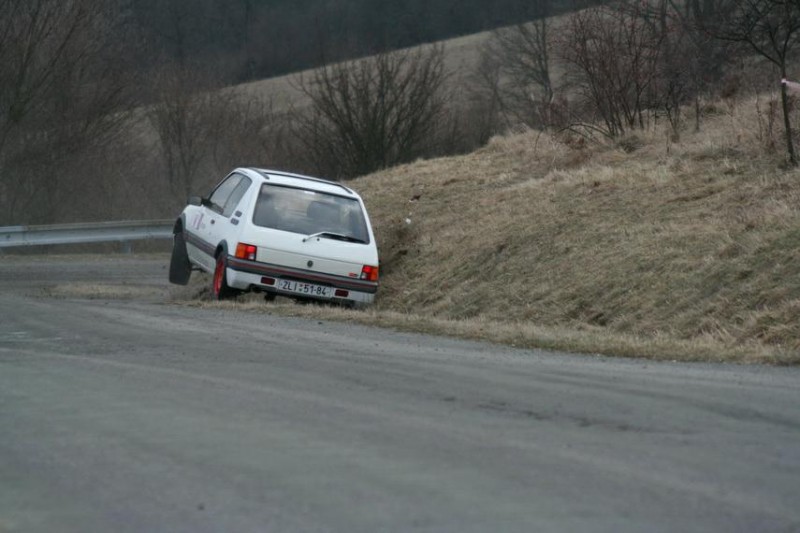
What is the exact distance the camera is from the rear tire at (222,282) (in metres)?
14.5

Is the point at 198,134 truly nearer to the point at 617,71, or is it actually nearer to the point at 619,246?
the point at 617,71

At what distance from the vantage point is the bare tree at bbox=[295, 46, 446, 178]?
39.3 metres

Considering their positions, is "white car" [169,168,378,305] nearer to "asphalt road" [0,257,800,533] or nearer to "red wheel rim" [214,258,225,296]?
"red wheel rim" [214,258,225,296]

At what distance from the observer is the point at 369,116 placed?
3944 centimetres

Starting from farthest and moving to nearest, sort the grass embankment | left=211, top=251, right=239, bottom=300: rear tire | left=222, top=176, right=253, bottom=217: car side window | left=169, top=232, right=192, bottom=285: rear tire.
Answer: left=169, top=232, right=192, bottom=285: rear tire < left=222, top=176, right=253, bottom=217: car side window < left=211, top=251, right=239, bottom=300: rear tire < the grass embankment

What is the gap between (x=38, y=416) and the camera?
6.44 meters

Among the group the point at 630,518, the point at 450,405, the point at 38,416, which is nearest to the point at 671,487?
the point at 630,518

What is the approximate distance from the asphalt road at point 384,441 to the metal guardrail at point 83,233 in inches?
749

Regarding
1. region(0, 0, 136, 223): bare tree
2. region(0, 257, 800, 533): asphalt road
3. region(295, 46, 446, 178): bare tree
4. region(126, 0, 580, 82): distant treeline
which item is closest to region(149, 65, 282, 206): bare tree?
region(295, 46, 446, 178): bare tree

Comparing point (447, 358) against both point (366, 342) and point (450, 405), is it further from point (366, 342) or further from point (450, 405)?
point (450, 405)

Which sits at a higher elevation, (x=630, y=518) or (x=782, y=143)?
(x=782, y=143)

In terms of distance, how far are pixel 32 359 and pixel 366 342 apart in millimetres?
2794

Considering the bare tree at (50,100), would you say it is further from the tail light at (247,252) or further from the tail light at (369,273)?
the tail light at (369,273)

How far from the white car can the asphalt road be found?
504 centimetres
